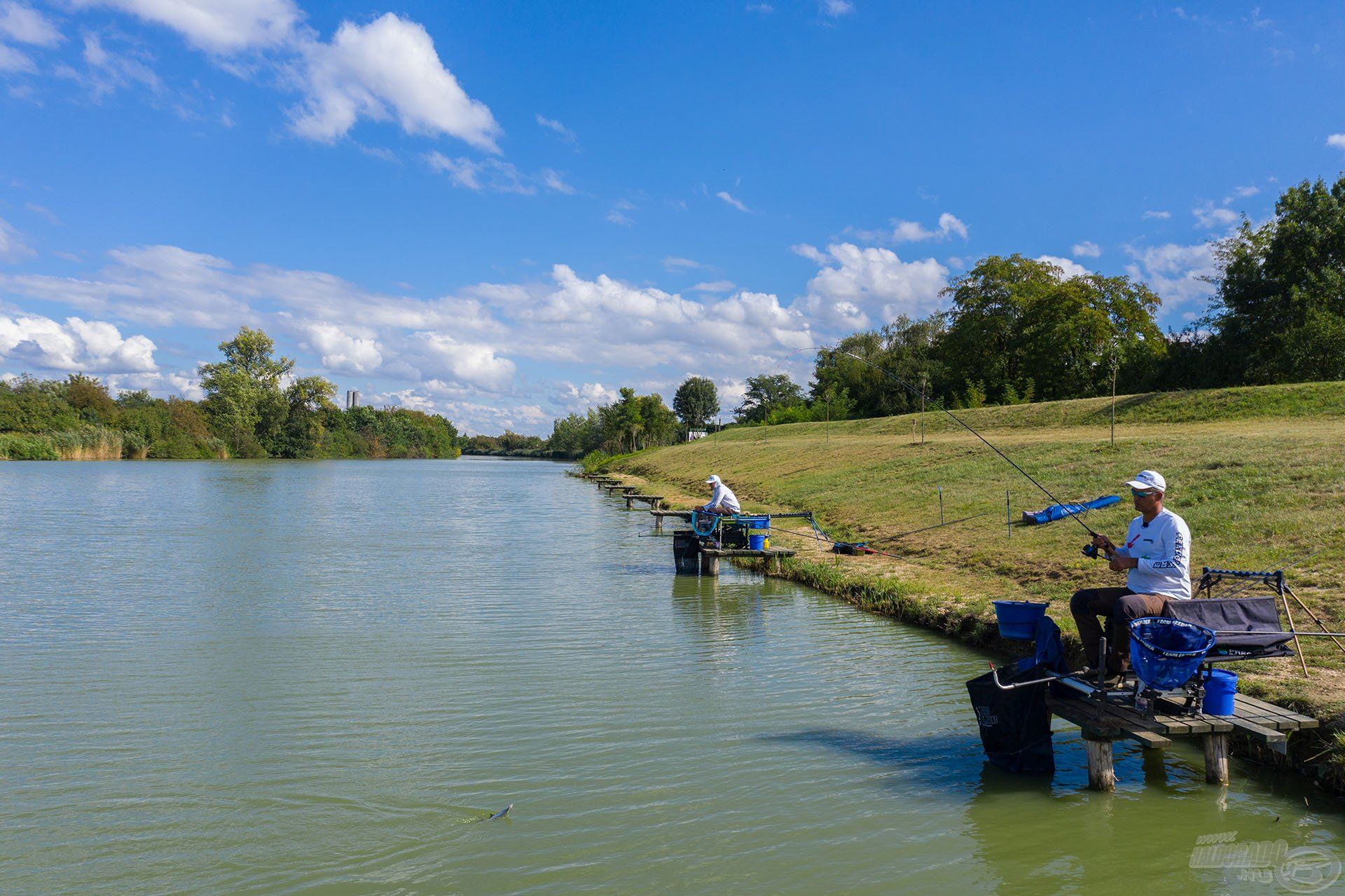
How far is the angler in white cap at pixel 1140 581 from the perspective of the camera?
20.0 ft

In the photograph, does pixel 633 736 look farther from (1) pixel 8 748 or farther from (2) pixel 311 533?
(2) pixel 311 533

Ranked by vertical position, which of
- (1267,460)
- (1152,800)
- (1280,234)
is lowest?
(1152,800)

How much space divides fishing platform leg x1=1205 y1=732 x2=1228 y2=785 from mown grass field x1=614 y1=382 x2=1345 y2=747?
42.8 inches

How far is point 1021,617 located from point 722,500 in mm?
10134

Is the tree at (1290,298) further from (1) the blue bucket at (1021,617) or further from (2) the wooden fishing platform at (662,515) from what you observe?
(1) the blue bucket at (1021,617)

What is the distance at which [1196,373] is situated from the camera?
44562 mm

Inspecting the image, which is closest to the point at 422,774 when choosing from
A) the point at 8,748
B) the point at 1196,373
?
the point at 8,748

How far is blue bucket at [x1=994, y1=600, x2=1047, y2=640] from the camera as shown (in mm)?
6793

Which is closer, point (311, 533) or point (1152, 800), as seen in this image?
point (1152, 800)

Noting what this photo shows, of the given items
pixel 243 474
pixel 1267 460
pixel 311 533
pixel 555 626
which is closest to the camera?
pixel 555 626

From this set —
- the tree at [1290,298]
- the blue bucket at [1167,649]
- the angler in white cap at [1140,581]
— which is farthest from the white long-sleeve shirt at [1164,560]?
the tree at [1290,298]

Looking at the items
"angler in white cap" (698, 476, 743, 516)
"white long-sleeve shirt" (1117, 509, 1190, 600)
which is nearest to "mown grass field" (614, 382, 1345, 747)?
"white long-sleeve shirt" (1117, 509, 1190, 600)

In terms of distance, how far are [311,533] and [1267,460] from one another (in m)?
22.5

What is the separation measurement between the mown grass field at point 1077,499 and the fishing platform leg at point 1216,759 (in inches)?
42.8
